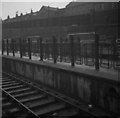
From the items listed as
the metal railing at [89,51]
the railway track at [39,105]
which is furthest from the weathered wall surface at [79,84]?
the metal railing at [89,51]

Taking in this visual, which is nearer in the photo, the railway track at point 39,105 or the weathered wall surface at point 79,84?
the weathered wall surface at point 79,84

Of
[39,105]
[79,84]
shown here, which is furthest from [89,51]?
[39,105]

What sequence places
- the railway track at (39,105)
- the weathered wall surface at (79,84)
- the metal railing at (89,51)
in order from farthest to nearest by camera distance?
the metal railing at (89,51), the railway track at (39,105), the weathered wall surface at (79,84)

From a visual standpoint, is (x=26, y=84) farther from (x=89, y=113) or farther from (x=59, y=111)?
(x=89, y=113)

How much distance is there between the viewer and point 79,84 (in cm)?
828

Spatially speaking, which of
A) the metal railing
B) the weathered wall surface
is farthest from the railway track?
the metal railing

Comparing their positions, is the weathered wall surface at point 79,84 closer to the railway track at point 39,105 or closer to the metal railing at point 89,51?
the railway track at point 39,105

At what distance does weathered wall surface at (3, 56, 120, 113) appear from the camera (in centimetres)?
679

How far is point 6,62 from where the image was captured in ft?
57.4

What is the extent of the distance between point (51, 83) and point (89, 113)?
4004mm

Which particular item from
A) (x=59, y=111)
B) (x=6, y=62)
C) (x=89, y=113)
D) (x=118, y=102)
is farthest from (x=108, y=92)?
(x=6, y=62)

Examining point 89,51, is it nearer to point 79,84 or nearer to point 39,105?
point 79,84

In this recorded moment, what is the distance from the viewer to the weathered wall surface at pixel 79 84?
6792mm

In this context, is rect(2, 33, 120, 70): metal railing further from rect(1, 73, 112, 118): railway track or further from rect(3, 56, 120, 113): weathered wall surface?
rect(1, 73, 112, 118): railway track
